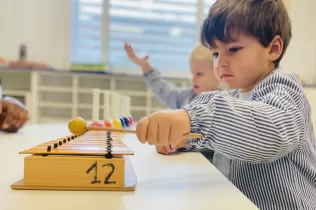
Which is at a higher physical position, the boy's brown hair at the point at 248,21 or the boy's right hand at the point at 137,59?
the boy's brown hair at the point at 248,21

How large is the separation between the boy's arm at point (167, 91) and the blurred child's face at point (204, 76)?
0.56ft

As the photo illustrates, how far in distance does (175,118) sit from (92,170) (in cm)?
14

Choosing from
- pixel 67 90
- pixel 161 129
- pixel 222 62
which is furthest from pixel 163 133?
pixel 67 90

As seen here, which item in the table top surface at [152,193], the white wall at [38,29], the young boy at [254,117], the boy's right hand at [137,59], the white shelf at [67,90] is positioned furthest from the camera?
the white wall at [38,29]

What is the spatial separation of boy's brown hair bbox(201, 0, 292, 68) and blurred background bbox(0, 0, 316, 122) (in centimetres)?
187

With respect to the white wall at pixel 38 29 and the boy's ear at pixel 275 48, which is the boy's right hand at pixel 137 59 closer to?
the boy's ear at pixel 275 48

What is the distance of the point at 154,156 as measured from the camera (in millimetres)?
713

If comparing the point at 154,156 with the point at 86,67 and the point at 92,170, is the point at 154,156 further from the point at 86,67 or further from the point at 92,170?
the point at 86,67

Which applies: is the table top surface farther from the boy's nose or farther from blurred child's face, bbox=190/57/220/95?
blurred child's face, bbox=190/57/220/95

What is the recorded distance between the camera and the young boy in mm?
495

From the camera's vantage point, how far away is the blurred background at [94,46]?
8.34 ft

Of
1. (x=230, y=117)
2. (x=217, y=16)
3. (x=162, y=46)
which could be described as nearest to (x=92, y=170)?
(x=230, y=117)

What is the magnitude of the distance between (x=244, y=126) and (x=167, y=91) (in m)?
1.26

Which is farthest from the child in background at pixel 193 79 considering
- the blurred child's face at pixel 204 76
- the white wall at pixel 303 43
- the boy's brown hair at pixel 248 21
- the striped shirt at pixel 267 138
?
the white wall at pixel 303 43
